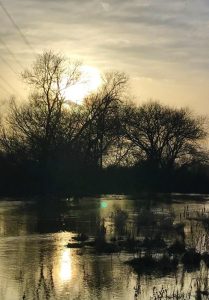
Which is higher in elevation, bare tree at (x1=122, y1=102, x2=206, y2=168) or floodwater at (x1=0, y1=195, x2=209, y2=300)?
bare tree at (x1=122, y1=102, x2=206, y2=168)

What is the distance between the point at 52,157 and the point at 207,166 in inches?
1482

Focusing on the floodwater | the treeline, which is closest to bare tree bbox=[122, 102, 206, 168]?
the treeline

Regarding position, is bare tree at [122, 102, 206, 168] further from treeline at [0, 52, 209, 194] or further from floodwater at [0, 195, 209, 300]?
floodwater at [0, 195, 209, 300]

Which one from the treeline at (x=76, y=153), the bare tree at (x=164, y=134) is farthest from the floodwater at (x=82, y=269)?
the bare tree at (x=164, y=134)

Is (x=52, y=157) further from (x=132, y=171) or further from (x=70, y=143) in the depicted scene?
(x=132, y=171)

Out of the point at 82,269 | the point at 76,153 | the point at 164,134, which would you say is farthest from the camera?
the point at 164,134

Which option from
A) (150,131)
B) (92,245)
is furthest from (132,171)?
(92,245)

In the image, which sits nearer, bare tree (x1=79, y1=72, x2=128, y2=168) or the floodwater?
the floodwater

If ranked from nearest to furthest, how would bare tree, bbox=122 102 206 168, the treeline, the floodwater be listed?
the floodwater, the treeline, bare tree, bbox=122 102 206 168

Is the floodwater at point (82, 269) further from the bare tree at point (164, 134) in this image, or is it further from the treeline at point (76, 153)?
the bare tree at point (164, 134)

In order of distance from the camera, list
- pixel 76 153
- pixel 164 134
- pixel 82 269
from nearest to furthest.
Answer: pixel 82 269
pixel 76 153
pixel 164 134

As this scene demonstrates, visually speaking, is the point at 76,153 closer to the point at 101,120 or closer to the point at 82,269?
the point at 101,120

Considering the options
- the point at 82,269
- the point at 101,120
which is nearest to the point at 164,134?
the point at 101,120

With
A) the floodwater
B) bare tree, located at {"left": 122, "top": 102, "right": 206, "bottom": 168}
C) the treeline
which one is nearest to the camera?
the floodwater
